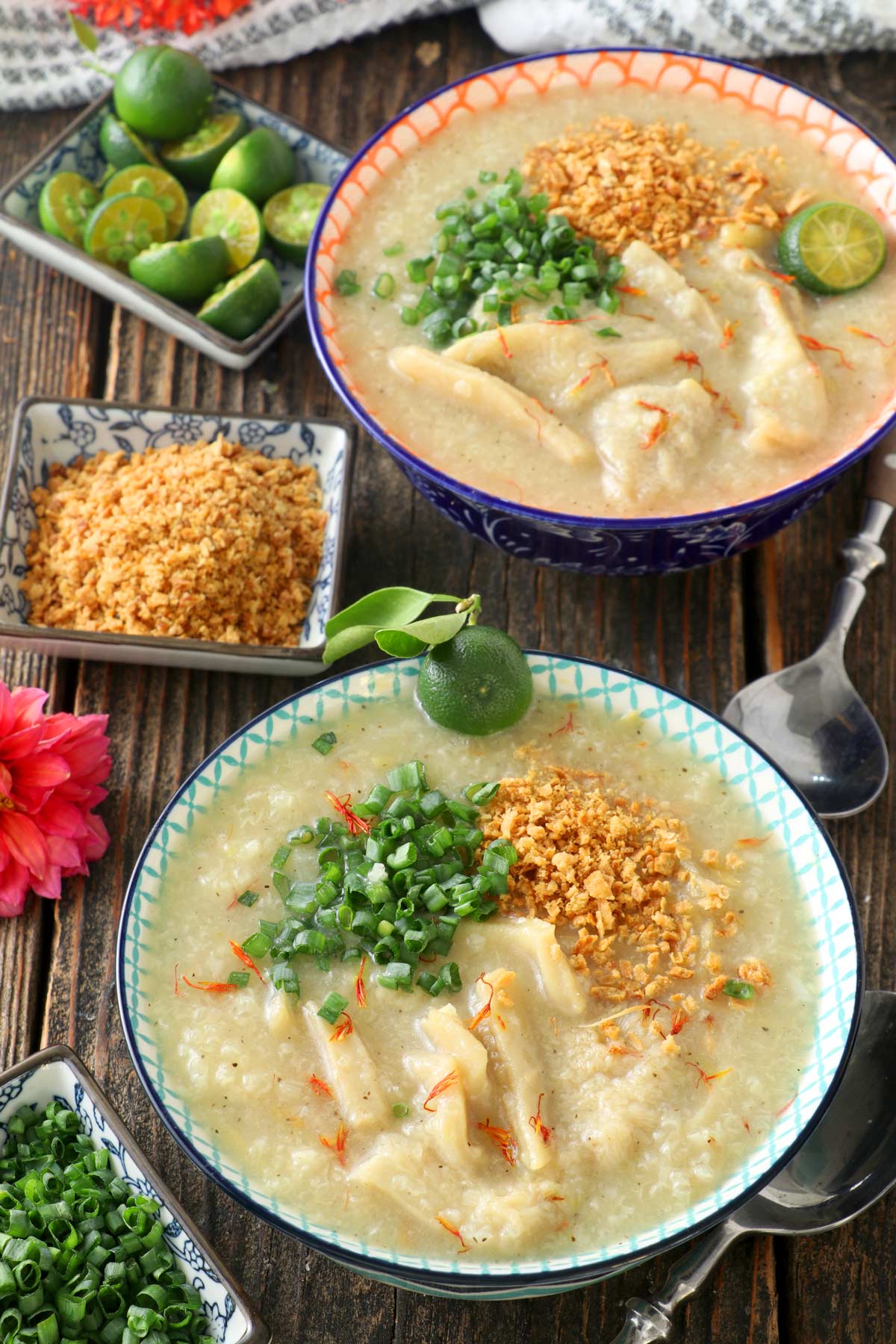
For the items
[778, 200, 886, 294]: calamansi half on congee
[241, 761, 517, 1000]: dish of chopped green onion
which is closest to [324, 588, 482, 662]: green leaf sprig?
[241, 761, 517, 1000]: dish of chopped green onion

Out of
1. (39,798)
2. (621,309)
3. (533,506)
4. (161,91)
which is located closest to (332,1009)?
(39,798)

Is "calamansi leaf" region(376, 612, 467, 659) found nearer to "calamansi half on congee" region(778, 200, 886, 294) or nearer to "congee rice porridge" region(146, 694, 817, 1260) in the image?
"congee rice porridge" region(146, 694, 817, 1260)

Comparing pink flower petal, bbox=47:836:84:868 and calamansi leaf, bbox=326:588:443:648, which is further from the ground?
calamansi leaf, bbox=326:588:443:648

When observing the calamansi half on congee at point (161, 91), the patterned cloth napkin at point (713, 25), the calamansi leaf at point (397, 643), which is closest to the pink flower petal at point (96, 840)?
the calamansi leaf at point (397, 643)

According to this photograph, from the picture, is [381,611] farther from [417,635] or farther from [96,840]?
[96,840]

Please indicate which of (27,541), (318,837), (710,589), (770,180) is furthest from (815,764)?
(27,541)

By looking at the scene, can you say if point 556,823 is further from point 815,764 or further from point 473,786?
point 815,764
